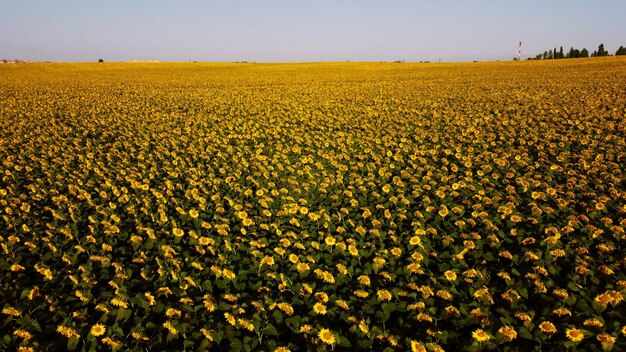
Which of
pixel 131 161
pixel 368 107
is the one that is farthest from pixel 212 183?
pixel 368 107

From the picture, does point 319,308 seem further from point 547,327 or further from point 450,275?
point 547,327

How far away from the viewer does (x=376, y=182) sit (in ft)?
27.0

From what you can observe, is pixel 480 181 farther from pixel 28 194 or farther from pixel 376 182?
pixel 28 194

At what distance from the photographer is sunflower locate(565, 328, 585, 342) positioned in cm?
347

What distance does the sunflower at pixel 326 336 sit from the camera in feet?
12.0

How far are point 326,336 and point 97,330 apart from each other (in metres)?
2.51

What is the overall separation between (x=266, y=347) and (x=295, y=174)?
18.2 feet

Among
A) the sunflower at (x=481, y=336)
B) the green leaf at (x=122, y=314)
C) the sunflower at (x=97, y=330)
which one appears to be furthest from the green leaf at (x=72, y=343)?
the sunflower at (x=481, y=336)

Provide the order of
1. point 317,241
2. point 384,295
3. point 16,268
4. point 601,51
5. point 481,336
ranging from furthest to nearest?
point 601,51 < point 317,241 < point 16,268 < point 384,295 < point 481,336

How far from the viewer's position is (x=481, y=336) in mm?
3621

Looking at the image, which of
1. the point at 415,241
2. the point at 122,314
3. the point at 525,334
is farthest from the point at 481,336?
the point at 122,314

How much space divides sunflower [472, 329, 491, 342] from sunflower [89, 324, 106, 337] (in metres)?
4.01

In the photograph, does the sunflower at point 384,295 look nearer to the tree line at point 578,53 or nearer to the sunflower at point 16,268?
the sunflower at point 16,268

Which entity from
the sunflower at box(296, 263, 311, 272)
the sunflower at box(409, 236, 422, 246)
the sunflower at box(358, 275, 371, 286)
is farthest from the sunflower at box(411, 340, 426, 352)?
the sunflower at box(409, 236, 422, 246)
